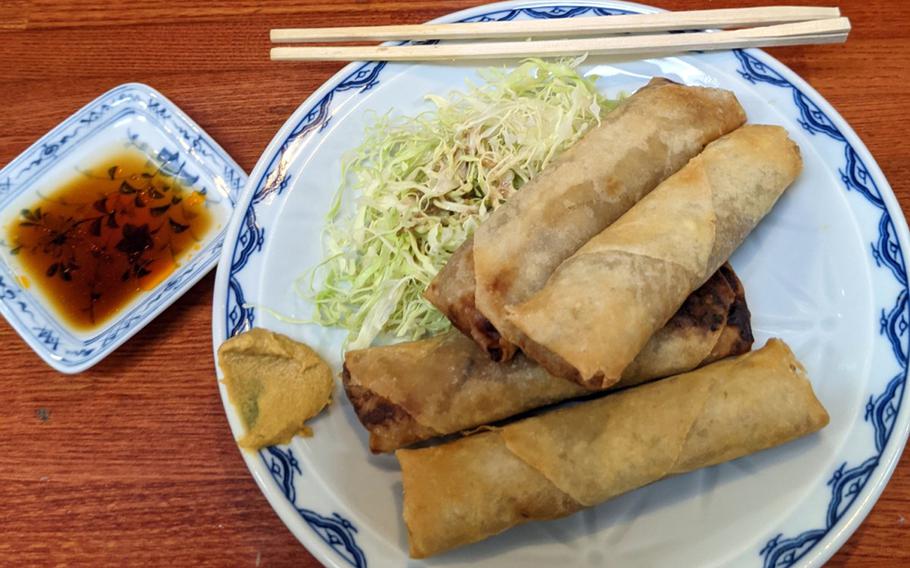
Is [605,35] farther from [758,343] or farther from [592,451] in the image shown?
[592,451]

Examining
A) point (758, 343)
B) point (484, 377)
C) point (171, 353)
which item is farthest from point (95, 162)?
point (758, 343)

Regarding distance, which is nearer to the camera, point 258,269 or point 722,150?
point 722,150

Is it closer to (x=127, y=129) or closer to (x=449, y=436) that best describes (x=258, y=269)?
(x=449, y=436)

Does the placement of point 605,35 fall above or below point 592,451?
above

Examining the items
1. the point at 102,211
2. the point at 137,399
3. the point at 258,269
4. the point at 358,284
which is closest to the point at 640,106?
the point at 358,284

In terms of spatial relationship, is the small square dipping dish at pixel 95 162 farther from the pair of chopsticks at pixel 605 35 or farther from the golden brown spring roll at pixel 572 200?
the golden brown spring roll at pixel 572 200

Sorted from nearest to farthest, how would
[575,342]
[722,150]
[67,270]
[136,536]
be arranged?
[575,342]
[722,150]
[136,536]
[67,270]

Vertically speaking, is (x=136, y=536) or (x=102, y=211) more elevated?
(x=102, y=211)
